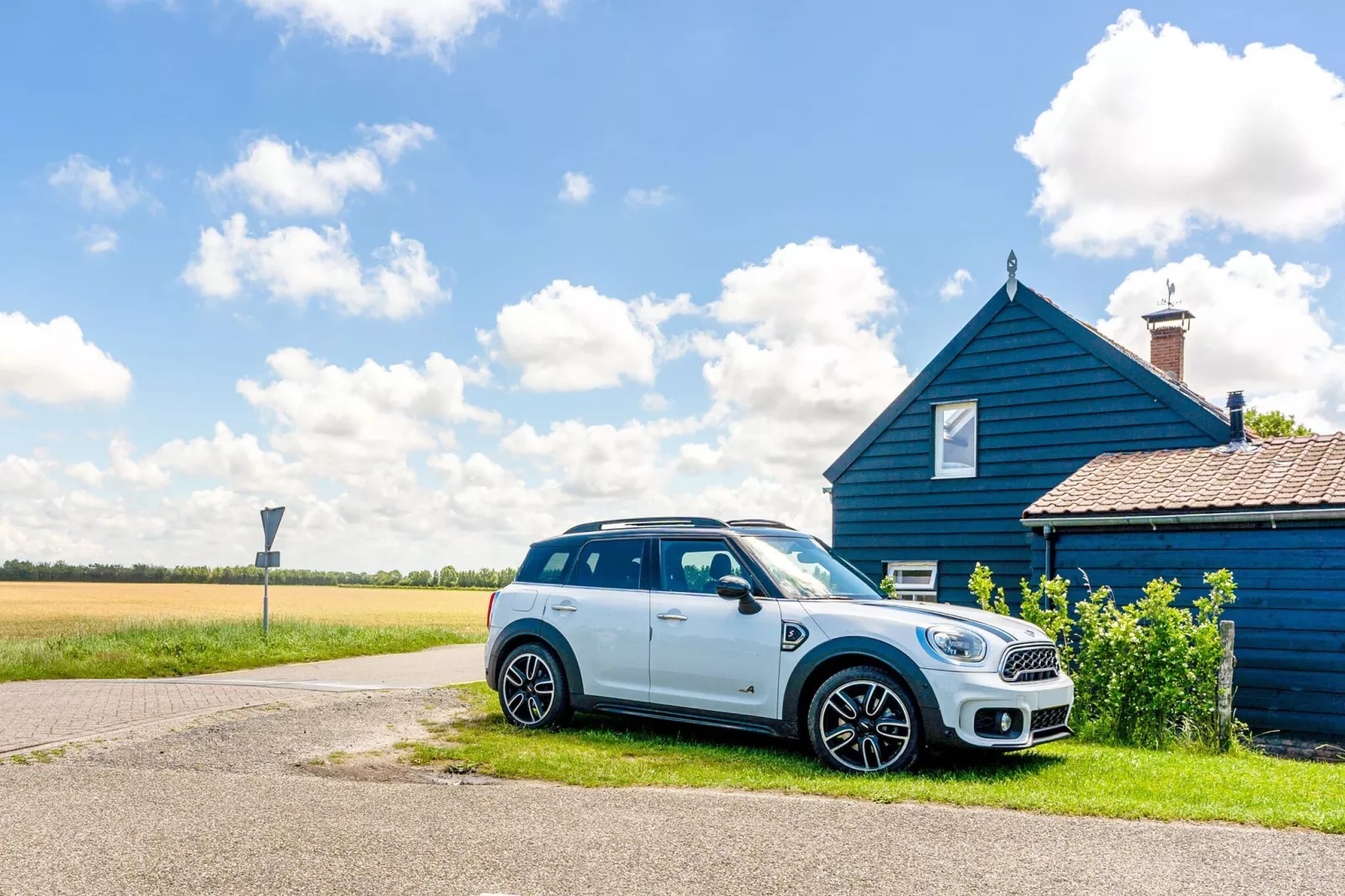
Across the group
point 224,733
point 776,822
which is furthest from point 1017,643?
point 224,733

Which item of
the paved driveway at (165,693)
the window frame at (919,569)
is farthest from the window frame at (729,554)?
the window frame at (919,569)

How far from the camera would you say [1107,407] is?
1571 cm

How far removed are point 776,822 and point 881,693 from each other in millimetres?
1943

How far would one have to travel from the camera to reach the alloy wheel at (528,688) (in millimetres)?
9453

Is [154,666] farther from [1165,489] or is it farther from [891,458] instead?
[1165,489]

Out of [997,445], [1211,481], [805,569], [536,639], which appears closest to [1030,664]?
[805,569]

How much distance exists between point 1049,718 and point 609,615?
11.6 ft

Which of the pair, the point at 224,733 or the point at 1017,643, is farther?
the point at 224,733

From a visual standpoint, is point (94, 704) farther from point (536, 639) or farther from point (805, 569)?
point (805, 569)

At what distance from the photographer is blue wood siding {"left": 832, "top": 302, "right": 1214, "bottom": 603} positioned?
51.6ft

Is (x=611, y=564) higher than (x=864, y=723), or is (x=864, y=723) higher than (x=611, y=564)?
(x=611, y=564)

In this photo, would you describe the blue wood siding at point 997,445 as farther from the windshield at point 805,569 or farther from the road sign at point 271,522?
the road sign at point 271,522

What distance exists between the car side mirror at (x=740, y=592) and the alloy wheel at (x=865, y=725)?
0.91 meters

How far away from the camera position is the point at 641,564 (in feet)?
30.0
